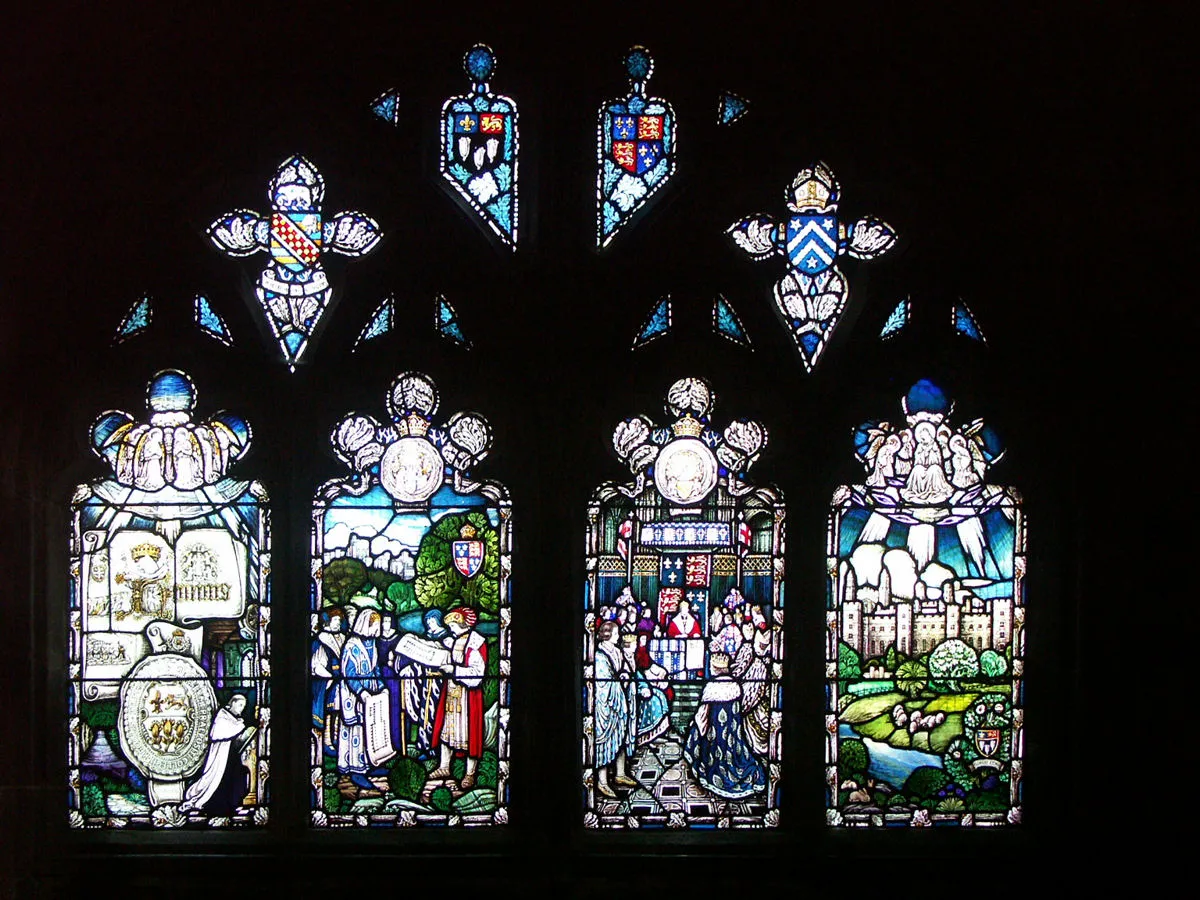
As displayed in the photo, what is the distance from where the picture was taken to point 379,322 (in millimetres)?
4188

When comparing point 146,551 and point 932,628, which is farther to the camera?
point 932,628

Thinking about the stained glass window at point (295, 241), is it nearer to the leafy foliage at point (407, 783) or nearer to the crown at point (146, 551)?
the crown at point (146, 551)

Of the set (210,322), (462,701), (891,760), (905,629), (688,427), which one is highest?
(210,322)

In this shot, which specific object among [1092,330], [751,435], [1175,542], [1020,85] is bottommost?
[1175,542]

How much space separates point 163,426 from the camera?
413cm

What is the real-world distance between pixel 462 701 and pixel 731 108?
89.9 inches

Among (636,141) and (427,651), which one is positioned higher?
(636,141)

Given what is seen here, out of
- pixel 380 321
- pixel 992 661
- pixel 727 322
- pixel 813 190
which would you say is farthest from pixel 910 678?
pixel 380 321

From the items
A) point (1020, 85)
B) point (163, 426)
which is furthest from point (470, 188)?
point (1020, 85)

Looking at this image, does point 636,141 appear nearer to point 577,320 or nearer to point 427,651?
point 577,320

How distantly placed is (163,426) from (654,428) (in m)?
1.69

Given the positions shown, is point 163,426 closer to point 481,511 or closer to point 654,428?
point 481,511

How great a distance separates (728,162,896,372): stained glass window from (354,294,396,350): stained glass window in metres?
1.22

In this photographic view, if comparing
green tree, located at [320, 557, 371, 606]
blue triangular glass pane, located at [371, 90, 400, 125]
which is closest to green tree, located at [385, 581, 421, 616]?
green tree, located at [320, 557, 371, 606]
